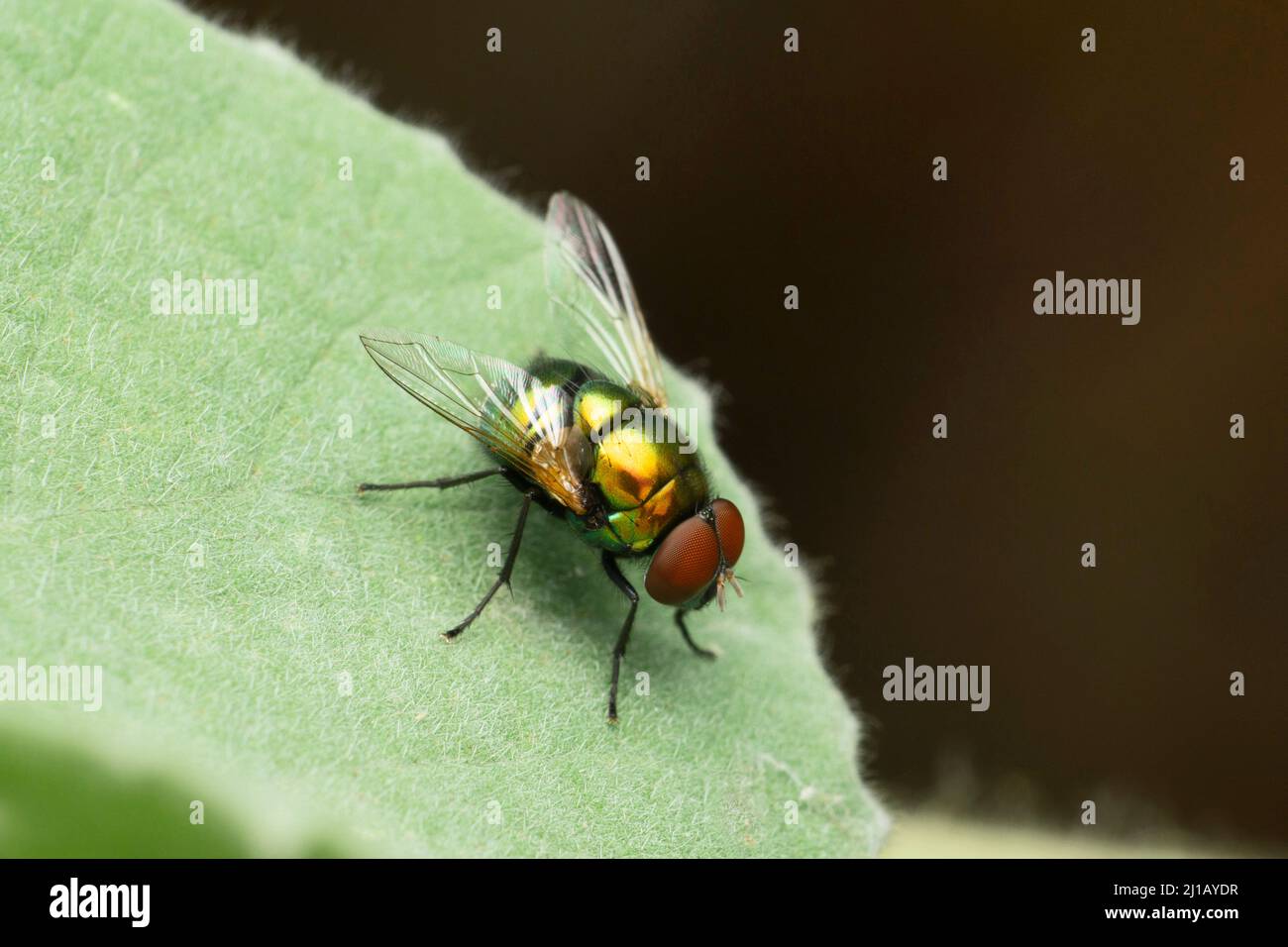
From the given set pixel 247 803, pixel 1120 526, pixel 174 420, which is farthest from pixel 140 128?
pixel 1120 526

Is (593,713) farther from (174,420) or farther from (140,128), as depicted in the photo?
(140,128)

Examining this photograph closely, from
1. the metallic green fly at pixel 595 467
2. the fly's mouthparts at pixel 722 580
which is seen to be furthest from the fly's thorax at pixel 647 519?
the fly's mouthparts at pixel 722 580

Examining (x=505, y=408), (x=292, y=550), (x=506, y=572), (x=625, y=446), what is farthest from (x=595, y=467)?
(x=292, y=550)

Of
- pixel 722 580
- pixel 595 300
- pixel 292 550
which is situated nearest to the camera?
pixel 292 550

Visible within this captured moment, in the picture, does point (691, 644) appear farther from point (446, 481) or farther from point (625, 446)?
point (446, 481)

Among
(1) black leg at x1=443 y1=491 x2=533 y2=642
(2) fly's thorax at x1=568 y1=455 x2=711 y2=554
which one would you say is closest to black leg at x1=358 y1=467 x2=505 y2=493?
(1) black leg at x1=443 y1=491 x2=533 y2=642
